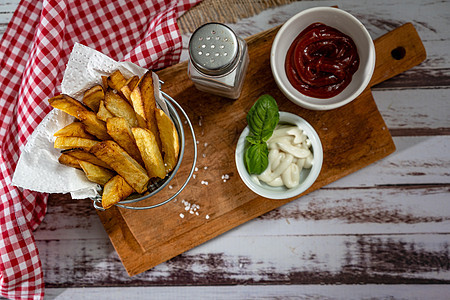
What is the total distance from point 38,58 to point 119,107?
458 mm

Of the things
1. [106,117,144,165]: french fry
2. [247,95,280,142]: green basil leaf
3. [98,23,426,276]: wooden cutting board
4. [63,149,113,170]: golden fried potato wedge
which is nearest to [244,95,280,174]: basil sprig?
[247,95,280,142]: green basil leaf

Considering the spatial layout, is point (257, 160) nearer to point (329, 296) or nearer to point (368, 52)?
point (368, 52)

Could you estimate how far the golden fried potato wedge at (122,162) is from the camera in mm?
1053

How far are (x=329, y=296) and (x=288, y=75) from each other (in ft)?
2.85

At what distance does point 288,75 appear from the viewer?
52.2 inches

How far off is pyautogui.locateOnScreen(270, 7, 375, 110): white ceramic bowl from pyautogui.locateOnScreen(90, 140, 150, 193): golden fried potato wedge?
52cm

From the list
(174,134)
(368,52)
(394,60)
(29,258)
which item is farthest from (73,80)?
(394,60)

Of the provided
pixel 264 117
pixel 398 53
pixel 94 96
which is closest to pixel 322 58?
pixel 264 117

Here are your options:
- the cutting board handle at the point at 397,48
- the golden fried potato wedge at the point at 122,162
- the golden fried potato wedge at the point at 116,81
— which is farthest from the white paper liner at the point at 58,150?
the cutting board handle at the point at 397,48

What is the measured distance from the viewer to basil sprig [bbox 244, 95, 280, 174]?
1241 millimetres

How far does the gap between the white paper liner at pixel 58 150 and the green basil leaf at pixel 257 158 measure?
37 cm

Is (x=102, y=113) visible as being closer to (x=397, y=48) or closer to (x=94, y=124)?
(x=94, y=124)

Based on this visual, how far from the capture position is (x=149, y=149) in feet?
3.46

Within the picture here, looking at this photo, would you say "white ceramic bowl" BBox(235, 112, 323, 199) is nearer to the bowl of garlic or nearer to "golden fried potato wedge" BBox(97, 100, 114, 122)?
the bowl of garlic
